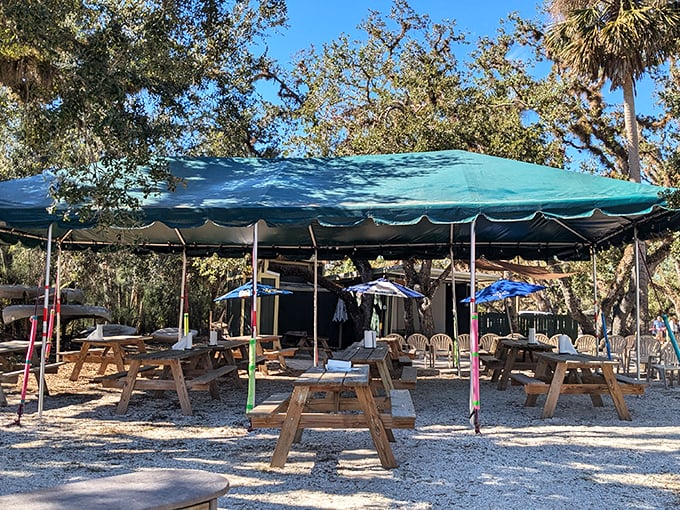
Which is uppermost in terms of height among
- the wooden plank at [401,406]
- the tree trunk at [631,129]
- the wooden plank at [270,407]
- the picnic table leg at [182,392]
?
the tree trunk at [631,129]

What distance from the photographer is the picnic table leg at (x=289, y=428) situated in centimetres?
484

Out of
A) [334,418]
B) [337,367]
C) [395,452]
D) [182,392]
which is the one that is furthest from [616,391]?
[182,392]

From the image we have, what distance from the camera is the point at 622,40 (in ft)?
45.3

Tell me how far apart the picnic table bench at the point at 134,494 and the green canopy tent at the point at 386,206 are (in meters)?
4.00

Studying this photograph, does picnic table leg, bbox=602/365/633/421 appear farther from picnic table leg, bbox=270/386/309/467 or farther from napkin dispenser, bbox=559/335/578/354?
picnic table leg, bbox=270/386/309/467

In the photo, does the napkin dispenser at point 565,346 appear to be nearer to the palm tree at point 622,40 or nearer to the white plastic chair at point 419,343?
the white plastic chair at point 419,343

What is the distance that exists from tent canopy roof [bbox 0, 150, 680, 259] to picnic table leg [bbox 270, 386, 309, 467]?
2.39 meters

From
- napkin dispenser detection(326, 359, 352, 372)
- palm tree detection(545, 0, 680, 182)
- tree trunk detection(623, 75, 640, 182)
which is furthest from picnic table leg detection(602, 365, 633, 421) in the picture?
tree trunk detection(623, 75, 640, 182)

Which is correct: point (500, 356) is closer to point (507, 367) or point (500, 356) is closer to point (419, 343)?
point (507, 367)

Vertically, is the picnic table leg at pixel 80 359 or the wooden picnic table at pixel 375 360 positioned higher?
the wooden picnic table at pixel 375 360

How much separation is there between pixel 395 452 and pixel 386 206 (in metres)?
2.65

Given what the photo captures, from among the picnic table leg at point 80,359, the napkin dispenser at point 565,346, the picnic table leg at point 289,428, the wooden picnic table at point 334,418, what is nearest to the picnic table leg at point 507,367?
the napkin dispenser at point 565,346

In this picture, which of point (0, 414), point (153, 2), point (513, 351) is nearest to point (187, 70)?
point (153, 2)

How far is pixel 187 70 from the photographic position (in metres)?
8.10
